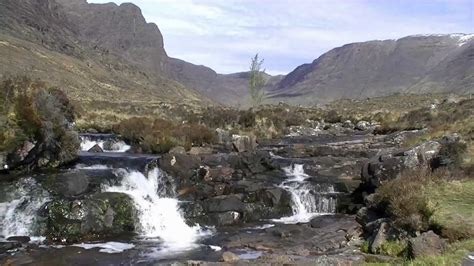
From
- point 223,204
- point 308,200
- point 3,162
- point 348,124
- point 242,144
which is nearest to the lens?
point 223,204

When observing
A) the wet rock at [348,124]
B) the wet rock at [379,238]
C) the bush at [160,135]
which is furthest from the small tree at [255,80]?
the wet rock at [379,238]

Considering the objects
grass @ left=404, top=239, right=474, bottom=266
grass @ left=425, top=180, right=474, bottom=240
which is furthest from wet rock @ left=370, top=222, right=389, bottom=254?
grass @ left=404, top=239, right=474, bottom=266

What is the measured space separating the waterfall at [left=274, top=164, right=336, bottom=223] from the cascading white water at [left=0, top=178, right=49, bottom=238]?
10396 millimetres

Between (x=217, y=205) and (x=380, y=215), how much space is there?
25.3 feet

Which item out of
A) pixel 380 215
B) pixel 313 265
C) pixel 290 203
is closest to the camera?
pixel 313 265

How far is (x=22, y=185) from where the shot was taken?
23625mm

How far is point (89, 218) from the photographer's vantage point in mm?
21875

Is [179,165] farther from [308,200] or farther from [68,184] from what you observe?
[308,200]

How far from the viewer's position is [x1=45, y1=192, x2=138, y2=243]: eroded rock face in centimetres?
2122

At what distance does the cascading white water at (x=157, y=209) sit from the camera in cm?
2178

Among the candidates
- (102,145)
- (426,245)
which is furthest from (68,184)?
(426,245)

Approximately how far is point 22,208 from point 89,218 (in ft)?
9.43

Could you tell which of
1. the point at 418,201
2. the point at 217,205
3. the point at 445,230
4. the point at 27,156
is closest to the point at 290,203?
the point at 217,205

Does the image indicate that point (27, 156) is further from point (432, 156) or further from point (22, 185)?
point (432, 156)
